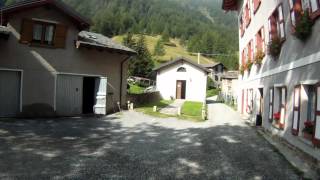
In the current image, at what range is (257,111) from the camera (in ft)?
66.4

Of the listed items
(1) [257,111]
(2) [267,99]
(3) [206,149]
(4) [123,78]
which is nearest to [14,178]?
(3) [206,149]

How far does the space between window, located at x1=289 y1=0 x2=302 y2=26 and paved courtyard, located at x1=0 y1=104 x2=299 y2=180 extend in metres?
3.97

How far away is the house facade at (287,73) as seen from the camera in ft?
34.4

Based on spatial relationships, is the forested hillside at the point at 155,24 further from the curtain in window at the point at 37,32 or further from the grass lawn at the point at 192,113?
the curtain in window at the point at 37,32

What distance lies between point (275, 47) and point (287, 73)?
179 centimetres

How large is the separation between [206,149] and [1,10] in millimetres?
11267

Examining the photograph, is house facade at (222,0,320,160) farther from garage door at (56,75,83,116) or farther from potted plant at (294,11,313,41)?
garage door at (56,75,83,116)

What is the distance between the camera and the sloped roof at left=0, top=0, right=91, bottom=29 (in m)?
18.0

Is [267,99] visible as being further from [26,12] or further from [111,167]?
[26,12]

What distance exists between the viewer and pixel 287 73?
1348cm

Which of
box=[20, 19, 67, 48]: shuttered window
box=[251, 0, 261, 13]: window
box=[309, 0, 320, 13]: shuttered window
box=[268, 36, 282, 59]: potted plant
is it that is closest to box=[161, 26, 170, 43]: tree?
box=[251, 0, 261, 13]: window

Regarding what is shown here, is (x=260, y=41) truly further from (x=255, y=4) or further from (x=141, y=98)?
(x=141, y=98)

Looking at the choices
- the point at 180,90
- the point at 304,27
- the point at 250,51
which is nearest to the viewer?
the point at 304,27

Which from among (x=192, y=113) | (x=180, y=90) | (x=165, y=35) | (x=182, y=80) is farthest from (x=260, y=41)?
(x=165, y=35)
